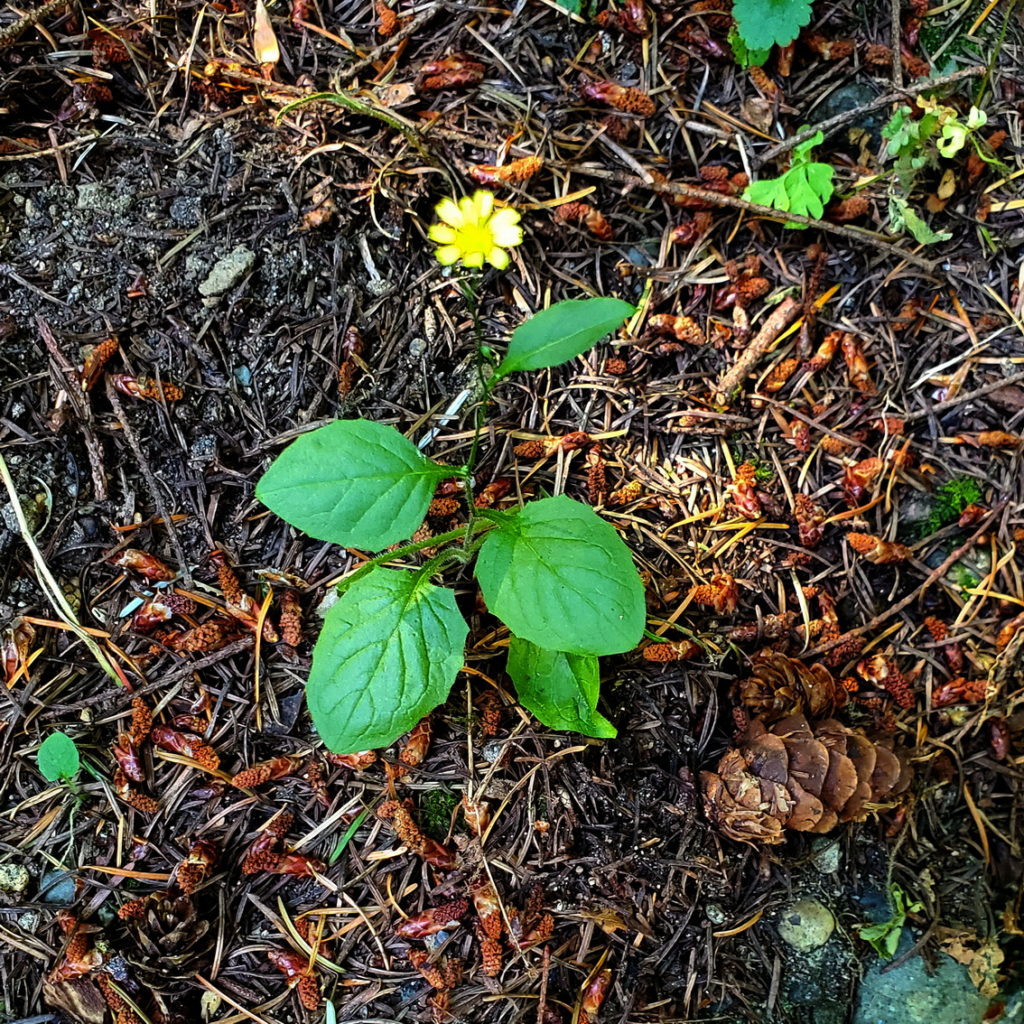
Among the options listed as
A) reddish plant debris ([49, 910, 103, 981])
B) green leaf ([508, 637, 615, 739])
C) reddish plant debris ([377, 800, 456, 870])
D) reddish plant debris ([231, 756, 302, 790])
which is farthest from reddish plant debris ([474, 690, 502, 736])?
reddish plant debris ([49, 910, 103, 981])

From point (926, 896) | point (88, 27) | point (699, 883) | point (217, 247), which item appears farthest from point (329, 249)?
point (926, 896)

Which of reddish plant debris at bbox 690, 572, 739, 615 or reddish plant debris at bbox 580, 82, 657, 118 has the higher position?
reddish plant debris at bbox 580, 82, 657, 118

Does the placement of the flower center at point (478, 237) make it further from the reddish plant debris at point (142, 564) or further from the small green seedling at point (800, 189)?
the reddish plant debris at point (142, 564)

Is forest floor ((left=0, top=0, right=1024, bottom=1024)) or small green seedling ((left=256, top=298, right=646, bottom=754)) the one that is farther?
forest floor ((left=0, top=0, right=1024, bottom=1024))

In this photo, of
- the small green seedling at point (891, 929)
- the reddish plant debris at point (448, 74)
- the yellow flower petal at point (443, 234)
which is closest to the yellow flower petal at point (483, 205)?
the yellow flower petal at point (443, 234)

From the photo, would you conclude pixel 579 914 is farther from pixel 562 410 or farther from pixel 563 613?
pixel 562 410

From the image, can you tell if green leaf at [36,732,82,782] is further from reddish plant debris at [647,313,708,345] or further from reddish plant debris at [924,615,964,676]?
reddish plant debris at [924,615,964,676]
